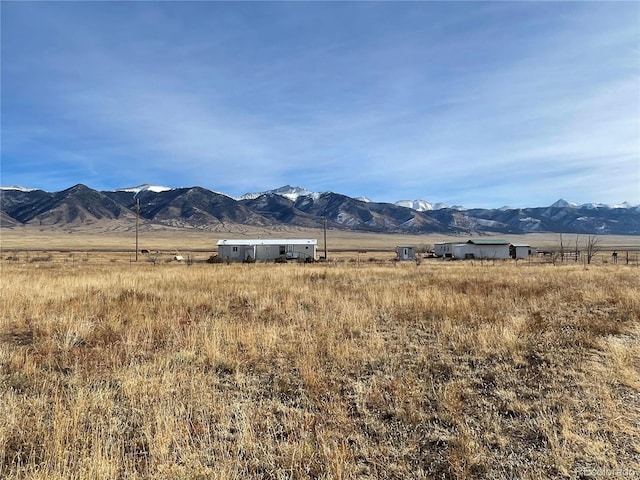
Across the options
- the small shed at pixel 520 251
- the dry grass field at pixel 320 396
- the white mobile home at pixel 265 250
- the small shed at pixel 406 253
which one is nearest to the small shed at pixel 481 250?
the small shed at pixel 520 251

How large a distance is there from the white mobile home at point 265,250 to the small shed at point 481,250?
23.1 metres

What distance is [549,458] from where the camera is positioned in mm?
3553

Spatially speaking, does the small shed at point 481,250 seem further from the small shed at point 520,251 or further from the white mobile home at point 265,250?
the white mobile home at point 265,250

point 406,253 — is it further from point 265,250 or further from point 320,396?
point 320,396

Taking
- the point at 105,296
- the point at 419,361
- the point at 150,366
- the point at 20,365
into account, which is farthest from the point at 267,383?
the point at 105,296

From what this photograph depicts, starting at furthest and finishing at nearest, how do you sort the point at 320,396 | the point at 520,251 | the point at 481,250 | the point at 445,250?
1. the point at 445,250
2. the point at 520,251
3. the point at 481,250
4. the point at 320,396

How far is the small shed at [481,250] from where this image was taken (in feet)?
199

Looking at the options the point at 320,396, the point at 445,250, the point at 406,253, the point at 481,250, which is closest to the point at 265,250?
the point at 406,253

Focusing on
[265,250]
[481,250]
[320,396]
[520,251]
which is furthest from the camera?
[520,251]

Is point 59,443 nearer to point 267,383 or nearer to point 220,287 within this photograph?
point 267,383

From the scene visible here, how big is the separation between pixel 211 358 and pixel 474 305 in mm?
7230

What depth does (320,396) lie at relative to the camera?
493 centimetres

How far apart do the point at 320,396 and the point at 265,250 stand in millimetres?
49773

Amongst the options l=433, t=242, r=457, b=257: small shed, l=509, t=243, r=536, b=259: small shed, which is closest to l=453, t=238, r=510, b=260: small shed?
l=509, t=243, r=536, b=259: small shed
